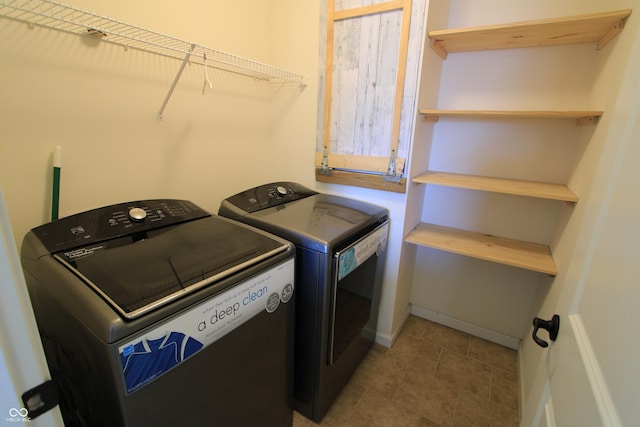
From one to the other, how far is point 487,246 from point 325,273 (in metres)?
1.12

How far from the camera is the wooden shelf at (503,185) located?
4.69 feet

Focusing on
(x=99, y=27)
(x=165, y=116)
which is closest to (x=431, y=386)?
(x=165, y=116)

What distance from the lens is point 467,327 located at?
220cm

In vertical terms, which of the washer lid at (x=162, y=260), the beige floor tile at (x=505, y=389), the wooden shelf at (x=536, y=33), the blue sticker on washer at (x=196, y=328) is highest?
the wooden shelf at (x=536, y=33)

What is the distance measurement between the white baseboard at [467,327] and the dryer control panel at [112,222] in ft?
6.08

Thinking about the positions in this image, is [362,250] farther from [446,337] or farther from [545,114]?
[446,337]

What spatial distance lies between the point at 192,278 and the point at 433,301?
6.51ft

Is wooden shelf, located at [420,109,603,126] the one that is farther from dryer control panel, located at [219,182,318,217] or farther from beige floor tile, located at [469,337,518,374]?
beige floor tile, located at [469,337,518,374]

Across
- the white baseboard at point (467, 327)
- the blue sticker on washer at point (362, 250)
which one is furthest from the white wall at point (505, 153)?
the blue sticker on washer at point (362, 250)

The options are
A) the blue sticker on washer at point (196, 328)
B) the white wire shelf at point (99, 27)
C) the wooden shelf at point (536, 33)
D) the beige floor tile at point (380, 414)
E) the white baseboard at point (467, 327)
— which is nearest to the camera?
the blue sticker on washer at point (196, 328)

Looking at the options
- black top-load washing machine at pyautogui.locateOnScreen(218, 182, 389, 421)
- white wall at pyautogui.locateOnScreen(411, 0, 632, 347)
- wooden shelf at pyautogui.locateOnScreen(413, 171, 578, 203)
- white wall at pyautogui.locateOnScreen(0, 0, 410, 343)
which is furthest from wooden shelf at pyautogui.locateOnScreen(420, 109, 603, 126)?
black top-load washing machine at pyautogui.locateOnScreen(218, 182, 389, 421)

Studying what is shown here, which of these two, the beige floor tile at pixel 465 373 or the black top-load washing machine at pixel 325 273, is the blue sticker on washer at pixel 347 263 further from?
the beige floor tile at pixel 465 373

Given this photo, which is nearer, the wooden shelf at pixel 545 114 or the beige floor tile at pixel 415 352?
the wooden shelf at pixel 545 114

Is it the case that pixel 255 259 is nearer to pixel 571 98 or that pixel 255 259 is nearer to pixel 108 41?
pixel 108 41
